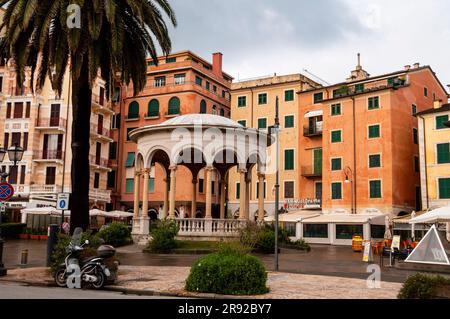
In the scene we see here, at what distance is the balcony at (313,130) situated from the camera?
5132cm

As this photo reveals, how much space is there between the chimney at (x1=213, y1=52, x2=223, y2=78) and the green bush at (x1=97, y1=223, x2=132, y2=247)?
3625 centimetres

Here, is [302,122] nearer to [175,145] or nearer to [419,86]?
[419,86]

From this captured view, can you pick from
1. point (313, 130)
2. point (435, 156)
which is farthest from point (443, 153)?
point (313, 130)

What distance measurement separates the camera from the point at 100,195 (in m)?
56.2

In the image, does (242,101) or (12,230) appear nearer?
(12,230)

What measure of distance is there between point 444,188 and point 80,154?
3324 cm

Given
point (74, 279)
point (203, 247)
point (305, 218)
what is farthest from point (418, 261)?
point (305, 218)

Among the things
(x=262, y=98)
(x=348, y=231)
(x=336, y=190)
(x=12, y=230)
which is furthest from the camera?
(x=262, y=98)

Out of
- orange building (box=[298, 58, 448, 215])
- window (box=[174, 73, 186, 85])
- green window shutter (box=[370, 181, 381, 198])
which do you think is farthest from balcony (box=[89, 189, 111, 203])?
green window shutter (box=[370, 181, 381, 198])

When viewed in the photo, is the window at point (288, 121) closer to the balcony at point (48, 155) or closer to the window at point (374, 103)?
the window at point (374, 103)

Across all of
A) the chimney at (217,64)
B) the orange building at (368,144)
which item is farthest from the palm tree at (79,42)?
the chimney at (217,64)

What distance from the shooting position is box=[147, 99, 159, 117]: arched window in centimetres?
5879

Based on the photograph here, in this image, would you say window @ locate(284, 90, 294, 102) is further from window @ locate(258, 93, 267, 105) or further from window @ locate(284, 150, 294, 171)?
window @ locate(284, 150, 294, 171)

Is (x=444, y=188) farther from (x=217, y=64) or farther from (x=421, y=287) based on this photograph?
(x=421, y=287)
